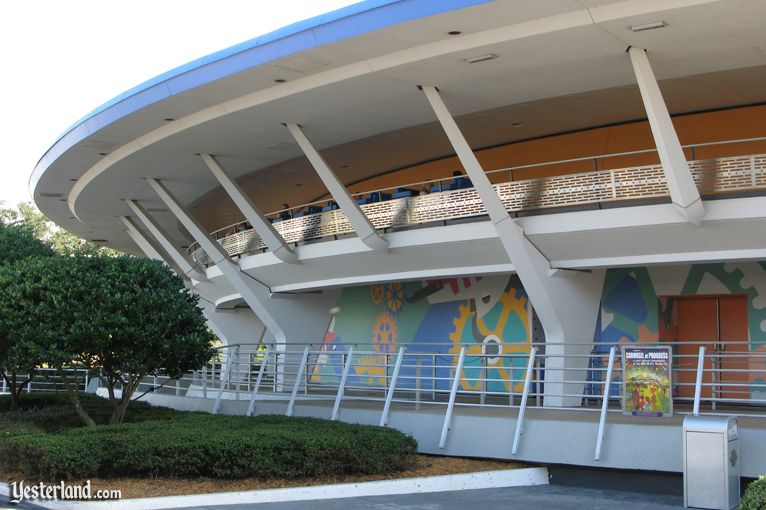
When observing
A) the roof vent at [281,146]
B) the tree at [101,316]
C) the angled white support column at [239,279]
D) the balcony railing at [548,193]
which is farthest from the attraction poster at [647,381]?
the angled white support column at [239,279]

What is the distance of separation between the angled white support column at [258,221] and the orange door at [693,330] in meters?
9.32

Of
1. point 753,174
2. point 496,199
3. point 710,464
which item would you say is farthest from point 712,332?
point 710,464

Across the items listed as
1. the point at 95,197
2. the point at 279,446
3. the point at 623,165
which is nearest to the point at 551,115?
the point at 623,165

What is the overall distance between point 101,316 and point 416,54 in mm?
6925

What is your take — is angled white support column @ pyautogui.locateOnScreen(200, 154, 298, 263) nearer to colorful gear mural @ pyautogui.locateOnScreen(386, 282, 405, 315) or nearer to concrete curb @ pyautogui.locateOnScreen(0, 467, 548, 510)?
colorful gear mural @ pyautogui.locateOnScreen(386, 282, 405, 315)

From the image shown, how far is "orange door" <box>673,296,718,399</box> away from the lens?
1986 centimetres

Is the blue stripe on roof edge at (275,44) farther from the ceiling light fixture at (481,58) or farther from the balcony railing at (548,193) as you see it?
the balcony railing at (548,193)

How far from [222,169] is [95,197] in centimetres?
770

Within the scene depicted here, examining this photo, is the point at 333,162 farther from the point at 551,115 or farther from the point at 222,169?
the point at 551,115

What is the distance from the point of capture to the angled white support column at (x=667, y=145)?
585 inches

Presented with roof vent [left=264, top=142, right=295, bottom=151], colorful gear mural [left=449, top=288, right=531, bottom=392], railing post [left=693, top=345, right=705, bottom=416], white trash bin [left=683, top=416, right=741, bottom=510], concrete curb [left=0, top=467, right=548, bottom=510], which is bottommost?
concrete curb [left=0, top=467, right=548, bottom=510]

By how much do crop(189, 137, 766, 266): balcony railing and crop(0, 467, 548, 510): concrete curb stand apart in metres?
5.73

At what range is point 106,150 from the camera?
78.0ft

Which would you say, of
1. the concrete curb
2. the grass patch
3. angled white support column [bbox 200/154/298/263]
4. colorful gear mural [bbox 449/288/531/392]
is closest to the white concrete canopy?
angled white support column [bbox 200/154/298/263]
